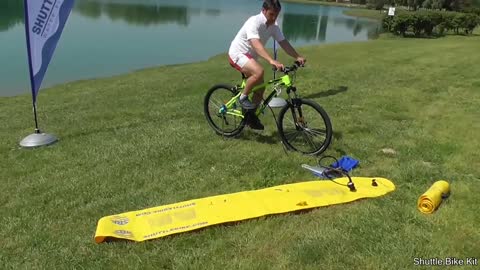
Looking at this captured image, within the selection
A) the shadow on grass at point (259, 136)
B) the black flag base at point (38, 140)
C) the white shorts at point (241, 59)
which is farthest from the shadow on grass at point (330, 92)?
the black flag base at point (38, 140)

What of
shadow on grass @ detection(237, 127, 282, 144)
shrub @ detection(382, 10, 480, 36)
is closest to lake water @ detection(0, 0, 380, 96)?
shrub @ detection(382, 10, 480, 36)

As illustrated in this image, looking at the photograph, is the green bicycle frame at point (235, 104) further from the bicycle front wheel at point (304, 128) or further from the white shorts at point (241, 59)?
the bicycle front wheel at point (304, 128)

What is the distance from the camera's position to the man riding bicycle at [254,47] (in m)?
7.02

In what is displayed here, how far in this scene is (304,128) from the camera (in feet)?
22.7

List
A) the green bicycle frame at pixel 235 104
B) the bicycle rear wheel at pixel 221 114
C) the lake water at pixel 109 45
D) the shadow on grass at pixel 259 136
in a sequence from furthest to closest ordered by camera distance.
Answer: the lake water at pixel 109 45, the bicycle rear wheel at pixel 221 114, the shadow on grass at pixel 259 136, the green bicycle frame at pixel 235 104

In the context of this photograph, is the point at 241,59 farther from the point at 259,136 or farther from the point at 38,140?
the point at 38,140

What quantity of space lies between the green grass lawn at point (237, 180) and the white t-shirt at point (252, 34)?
1.60 meters

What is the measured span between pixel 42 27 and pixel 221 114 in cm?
358

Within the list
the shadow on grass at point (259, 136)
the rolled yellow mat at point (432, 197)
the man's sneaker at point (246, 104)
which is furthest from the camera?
the shadow on grass at point (259, 136)

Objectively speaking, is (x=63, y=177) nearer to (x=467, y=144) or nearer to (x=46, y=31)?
(x=46, y=31)

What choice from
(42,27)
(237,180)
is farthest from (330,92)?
(42,27)

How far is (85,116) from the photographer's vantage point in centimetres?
1120

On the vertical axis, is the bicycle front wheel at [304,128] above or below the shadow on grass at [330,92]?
above

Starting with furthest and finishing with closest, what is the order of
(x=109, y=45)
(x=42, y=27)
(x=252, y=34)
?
(x=109, y=45)
(x=42, y=27)
(x=252, y=34)
